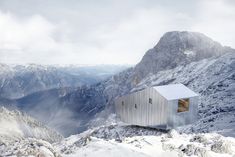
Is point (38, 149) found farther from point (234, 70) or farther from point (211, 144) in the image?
point (234, 70)

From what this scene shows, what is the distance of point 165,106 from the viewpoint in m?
36.0

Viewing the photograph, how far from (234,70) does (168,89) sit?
42.3 m

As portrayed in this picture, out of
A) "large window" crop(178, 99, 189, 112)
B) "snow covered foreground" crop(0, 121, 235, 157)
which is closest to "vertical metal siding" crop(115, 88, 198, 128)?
"large window" crop(178, 99, 189, 112)

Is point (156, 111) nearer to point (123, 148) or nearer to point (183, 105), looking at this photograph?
Answer: point (183, 105)

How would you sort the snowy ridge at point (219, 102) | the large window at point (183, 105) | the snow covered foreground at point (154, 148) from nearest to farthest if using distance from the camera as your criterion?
the snow covered foreground at point (154, 148), the large window at point (183, 105), the snowy ridge at point (219, 102)

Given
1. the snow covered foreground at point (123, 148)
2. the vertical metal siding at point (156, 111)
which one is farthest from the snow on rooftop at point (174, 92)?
the snow covered foreground at point (123, 148)

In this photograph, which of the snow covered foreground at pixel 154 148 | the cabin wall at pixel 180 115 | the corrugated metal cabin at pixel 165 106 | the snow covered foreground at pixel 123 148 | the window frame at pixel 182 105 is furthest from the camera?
the window frame at pixel 182 105

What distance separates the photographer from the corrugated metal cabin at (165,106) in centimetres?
3625

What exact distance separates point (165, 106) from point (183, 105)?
2764 millimetres

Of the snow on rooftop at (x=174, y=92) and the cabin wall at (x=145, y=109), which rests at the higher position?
the snow on rooftop at (x=174, y=92)

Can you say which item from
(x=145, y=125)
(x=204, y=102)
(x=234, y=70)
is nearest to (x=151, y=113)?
→ (x=145, y=125)

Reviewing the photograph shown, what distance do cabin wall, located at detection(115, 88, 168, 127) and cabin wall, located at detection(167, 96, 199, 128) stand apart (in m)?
0.57

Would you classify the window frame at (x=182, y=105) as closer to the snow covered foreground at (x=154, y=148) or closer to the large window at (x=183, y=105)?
the large window at (x=183, y=105)

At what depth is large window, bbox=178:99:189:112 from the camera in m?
37.0
